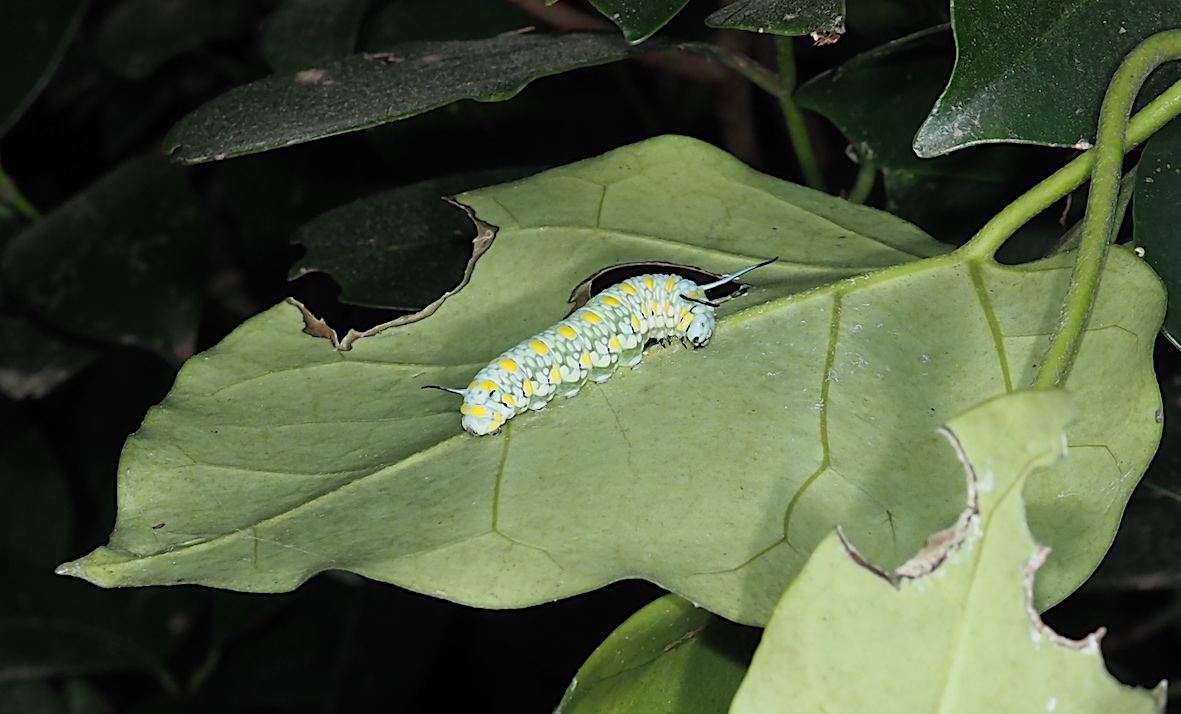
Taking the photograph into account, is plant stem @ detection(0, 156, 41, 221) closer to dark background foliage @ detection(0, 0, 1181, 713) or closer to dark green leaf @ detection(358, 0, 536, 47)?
dark background foliage @ detection(0, 0, 1181, 713)

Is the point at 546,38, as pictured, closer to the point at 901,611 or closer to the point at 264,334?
the point at 264,334

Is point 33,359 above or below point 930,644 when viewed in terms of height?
below

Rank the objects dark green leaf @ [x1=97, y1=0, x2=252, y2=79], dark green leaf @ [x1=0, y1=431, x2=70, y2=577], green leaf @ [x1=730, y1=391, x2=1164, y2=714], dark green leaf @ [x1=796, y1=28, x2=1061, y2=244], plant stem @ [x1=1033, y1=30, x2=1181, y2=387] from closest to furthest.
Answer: green leaf @ [x1=730, y1=391, x2=1164, y2=714] → plant stem @ [x1=1033, y1=30, x2=1181, y2=387] → dark green leaf @ [x1=796, y1=28, x2=1061, y2=244] → dark green leaf @ [x1=97, y1=0, x2=252, y2=79] → dark green leaf @ [x1=0, y1=431, x2=70, y2=577]

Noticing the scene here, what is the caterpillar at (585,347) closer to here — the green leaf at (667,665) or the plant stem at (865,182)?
the green leaf at (667,665)

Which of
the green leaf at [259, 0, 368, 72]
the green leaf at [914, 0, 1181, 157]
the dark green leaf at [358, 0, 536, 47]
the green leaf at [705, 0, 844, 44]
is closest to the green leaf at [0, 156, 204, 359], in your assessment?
the green leaf at [259, 0, 368, 72]

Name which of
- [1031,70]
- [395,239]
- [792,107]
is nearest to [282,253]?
[395,239]

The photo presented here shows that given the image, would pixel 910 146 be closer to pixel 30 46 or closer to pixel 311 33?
pixel 311 33
